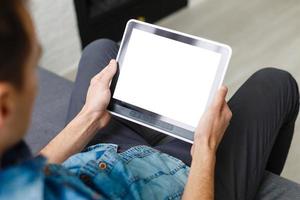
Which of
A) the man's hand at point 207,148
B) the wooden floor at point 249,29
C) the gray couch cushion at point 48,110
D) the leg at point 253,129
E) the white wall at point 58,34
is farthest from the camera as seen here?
the wooden floor at point 249,29

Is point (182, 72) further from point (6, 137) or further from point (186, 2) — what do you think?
point (186, 2)

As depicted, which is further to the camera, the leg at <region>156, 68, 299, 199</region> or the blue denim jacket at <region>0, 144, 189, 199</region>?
the leg at <region>156, 68, 299, 199</region>

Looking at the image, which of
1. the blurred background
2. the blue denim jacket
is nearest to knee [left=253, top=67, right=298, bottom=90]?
the blue denim jacket

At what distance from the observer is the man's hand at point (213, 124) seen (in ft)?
2.86

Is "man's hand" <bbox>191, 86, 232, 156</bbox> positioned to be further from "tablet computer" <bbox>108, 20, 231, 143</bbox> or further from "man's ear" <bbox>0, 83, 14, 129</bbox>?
"man's ear" <bbox>0, 83, 14, 129</bbox>

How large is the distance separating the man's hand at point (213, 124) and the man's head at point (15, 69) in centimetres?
46

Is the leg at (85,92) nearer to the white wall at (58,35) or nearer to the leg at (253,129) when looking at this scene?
the leg at (253,129)

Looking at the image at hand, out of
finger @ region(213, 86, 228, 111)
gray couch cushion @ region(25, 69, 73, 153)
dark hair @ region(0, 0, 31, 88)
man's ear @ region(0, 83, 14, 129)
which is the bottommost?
gray couch cushion @ region(25, 69, 73, 153)

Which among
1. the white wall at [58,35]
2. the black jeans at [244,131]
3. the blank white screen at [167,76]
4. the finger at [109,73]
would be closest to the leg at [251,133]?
the black jeans at [244,131]

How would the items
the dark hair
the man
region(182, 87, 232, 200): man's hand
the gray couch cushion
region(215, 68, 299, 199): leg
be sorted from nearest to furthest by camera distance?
the dark hair
the man
region(182, 87, 232, 200): man's hand
region(215, 68, 299, 199): leg
the gray couch cushion

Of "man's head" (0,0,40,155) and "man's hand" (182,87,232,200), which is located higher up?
"man's head" (0,0,40,155)

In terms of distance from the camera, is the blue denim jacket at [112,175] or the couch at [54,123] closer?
the blue denim jacket at [112,175]

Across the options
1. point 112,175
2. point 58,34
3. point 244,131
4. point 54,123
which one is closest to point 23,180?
point 112,175

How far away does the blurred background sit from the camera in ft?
6.15
